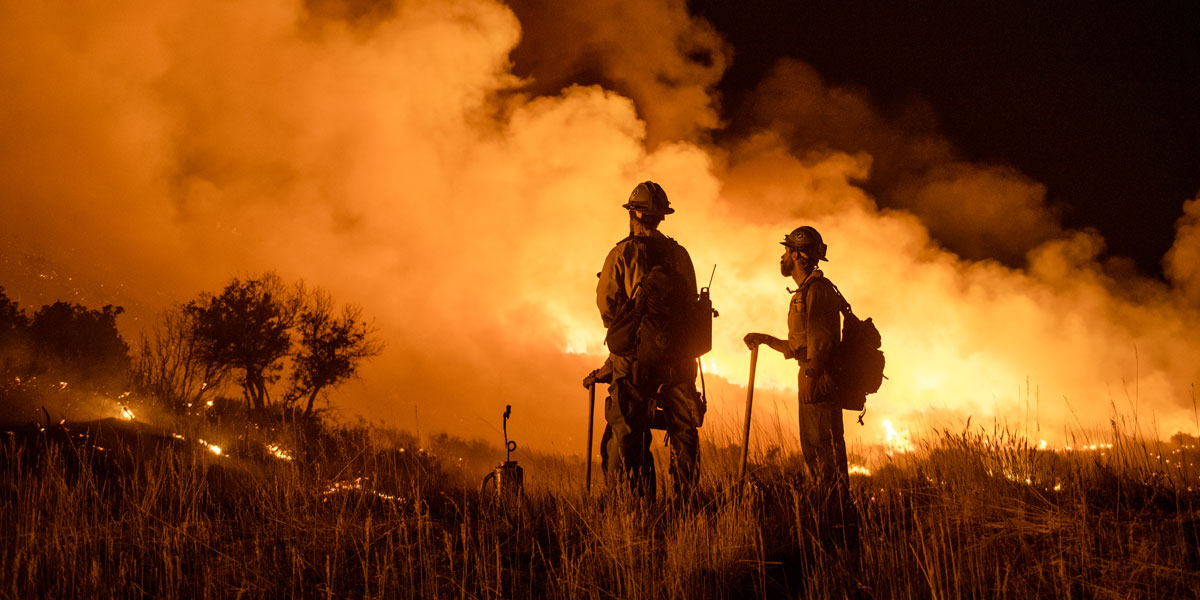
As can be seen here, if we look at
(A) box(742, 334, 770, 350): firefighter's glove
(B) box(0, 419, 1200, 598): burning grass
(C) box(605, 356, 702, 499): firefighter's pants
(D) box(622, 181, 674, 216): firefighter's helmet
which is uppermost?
(D) box(622, 181, 674, 216): firefighter's helmet

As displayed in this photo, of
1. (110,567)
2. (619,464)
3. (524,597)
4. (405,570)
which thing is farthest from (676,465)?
(110,567)

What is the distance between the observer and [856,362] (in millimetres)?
6066

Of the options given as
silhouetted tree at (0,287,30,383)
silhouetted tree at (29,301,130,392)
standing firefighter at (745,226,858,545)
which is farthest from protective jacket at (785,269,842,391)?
silhouetted tree at (29,301,130,392)

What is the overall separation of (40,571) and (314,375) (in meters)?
31.4

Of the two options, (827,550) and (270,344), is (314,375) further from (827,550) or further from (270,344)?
(827,550)

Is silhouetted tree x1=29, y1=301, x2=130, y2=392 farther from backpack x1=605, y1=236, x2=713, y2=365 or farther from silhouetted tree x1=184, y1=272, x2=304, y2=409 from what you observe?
backpack x1=605, y1=236, x2=713, y2=365

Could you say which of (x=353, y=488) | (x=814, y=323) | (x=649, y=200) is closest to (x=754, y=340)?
(x=814, y=323)

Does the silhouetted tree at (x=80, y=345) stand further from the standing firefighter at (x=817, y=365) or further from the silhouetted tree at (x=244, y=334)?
the standing firefighter at (x=817, y=365)

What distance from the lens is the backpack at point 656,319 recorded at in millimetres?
5387

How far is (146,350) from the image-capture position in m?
24.2

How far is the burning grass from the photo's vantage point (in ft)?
10.9

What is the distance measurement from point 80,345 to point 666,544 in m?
37.3

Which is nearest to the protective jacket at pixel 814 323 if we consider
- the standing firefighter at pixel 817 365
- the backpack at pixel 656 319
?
the standing firefighter at pixel 817 365

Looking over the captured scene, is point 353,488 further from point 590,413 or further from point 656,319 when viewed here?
point 656,319
